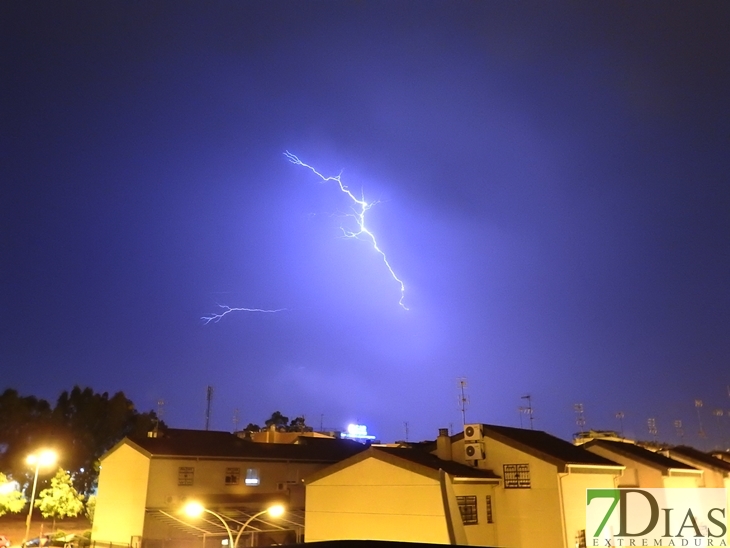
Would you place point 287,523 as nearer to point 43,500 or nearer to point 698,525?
point 43,500

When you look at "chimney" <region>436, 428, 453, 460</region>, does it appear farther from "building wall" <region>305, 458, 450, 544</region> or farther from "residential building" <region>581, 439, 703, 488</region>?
"residential building" <region>581, 439, 703, 488</region>

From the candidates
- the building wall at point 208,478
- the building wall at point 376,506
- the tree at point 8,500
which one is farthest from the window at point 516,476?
the tree at point 8,500

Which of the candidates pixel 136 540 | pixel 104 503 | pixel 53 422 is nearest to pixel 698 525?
pixel 136 540

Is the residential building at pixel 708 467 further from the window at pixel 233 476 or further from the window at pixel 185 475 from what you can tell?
the window at pixel 185 475

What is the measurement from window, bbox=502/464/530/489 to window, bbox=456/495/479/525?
215 centimetres

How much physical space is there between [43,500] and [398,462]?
2951 cm

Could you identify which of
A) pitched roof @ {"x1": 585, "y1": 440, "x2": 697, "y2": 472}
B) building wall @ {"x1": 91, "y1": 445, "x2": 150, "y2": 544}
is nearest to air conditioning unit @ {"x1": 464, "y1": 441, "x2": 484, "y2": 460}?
pitched roof @ {"x1": 585, "y1": 440, "x2": 697, "y2": 472}

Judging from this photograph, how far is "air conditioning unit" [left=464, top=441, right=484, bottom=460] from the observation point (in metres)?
25.8

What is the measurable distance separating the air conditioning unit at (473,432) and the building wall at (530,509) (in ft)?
4.41

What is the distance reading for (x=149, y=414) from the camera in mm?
62312

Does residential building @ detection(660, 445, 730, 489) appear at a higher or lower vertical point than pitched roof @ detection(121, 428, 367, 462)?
lower

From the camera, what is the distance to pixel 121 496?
34281 millimetres

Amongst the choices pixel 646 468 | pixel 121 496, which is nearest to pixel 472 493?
pixel 646 468

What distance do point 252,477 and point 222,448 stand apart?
265cm
